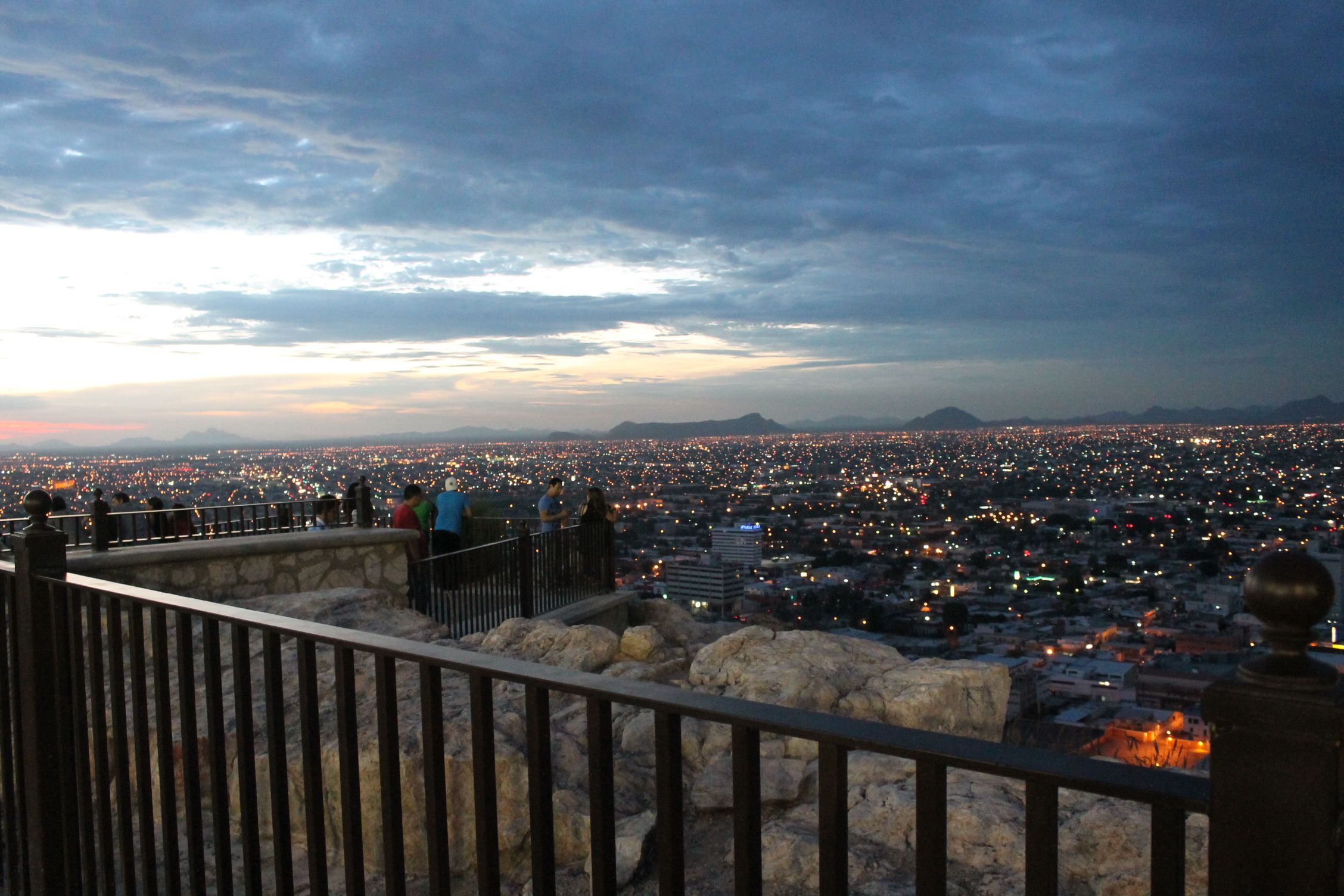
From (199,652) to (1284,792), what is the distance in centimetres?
718

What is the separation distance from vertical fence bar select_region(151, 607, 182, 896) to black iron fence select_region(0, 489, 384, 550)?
6.08m

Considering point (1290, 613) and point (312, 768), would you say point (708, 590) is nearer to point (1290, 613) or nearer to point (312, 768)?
point (312, 768)

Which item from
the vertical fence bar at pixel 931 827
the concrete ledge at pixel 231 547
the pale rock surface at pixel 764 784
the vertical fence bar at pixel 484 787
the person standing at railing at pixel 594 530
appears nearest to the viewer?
the vertical fence bar at pixel 931 827

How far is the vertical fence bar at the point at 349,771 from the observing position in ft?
7.63

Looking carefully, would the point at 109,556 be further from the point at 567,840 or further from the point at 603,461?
the point at 603,461

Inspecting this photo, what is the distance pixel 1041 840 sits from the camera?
56.1 inches

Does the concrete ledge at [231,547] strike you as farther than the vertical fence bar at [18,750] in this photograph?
Yes

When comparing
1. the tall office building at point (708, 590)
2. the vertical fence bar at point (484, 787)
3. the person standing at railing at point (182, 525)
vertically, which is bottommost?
the tall office building at point (708, 590)

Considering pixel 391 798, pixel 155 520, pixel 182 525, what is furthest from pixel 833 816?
pixel 155 520

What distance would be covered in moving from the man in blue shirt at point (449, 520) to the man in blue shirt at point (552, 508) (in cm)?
139

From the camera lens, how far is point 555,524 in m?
14.8

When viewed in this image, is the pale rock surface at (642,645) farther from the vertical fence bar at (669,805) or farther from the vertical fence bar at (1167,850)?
the vertical fence bar at (1167,850)

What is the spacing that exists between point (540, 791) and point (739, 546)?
63.6 ft

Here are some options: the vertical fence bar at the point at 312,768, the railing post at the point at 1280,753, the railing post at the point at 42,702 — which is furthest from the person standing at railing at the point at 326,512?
the railing post at the point at 1280,753
